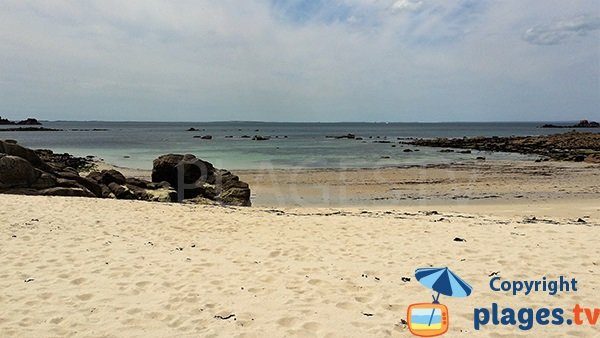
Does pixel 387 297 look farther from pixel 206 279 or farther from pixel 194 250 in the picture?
pixel 194 250

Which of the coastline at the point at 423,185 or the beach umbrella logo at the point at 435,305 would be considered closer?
the beach umbrella logo at the point at 435,305

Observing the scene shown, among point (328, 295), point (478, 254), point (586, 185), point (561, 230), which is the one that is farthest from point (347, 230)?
point (586, 185)

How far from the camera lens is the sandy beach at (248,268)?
434 cm

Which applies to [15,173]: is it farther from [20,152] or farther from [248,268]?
[248,268]

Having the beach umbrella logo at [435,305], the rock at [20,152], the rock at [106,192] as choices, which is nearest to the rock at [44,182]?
the rock at [20,152]

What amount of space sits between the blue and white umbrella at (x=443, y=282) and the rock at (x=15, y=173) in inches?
451

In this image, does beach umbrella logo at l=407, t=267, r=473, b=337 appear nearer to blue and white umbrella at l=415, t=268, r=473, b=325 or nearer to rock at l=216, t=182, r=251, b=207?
blue and white umbrella at l=415, t=268, r=473, b=325

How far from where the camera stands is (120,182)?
15633 millimetres

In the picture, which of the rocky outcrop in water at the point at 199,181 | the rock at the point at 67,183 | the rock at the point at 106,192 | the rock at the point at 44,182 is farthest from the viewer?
the rocky outcrop in water at the point at 199,181

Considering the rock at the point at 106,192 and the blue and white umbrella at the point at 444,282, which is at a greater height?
the blue and white umbrella at the point at 444,282

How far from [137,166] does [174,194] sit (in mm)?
18270

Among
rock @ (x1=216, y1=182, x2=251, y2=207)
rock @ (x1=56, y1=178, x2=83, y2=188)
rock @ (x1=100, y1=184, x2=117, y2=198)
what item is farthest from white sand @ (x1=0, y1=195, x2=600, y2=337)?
rock @ (x1=216, y1=182, x2=251, y2=207)

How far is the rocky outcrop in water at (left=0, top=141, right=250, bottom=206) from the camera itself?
1201cm

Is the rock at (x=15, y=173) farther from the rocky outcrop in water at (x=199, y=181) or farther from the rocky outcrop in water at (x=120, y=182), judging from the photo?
the rocky outcrop in water at (x=199, y=181)
